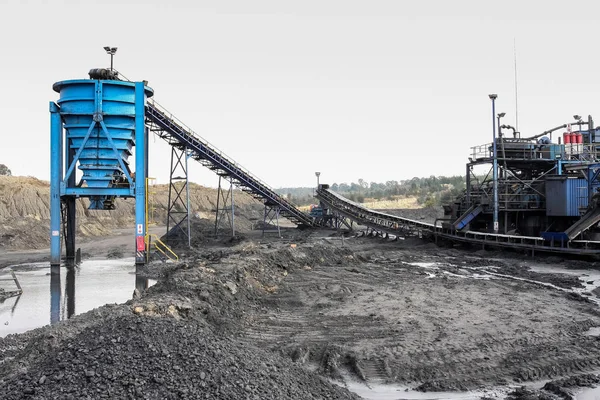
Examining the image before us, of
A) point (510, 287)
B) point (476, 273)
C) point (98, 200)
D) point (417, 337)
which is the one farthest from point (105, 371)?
point (98, 200)

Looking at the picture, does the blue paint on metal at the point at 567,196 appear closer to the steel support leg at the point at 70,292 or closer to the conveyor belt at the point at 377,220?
the conveyor belt at the point at 377,220

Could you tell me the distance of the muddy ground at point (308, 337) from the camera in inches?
297

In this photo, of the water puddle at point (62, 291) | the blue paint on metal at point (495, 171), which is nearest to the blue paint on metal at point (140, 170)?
the water puddle at point (62, 291)

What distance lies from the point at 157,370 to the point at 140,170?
19972mm

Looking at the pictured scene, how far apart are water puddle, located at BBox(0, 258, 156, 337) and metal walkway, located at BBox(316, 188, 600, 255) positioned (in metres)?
17.0

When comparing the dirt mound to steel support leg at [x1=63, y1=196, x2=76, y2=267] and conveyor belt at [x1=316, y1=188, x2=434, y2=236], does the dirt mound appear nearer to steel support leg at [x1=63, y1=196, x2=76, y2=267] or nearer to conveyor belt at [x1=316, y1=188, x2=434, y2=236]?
steel support leg at [x1=63, y1=196, x2=76, y2=267]

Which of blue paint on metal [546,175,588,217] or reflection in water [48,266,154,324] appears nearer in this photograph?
reflection in water [48,266,154,324]

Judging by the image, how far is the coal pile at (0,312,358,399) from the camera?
23.2 feet

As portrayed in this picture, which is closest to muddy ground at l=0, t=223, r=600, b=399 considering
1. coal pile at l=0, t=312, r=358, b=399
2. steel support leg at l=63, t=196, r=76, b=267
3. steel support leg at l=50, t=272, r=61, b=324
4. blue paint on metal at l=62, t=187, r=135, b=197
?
coal pile at l=0, t=312, r=358, b=399

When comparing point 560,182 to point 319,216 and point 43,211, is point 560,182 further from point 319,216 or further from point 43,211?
point 43,211

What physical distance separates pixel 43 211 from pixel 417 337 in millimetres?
48917

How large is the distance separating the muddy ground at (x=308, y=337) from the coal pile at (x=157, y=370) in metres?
0.02

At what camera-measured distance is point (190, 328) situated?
9.06 meters

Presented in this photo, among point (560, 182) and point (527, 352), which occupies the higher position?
point (560, 182)
